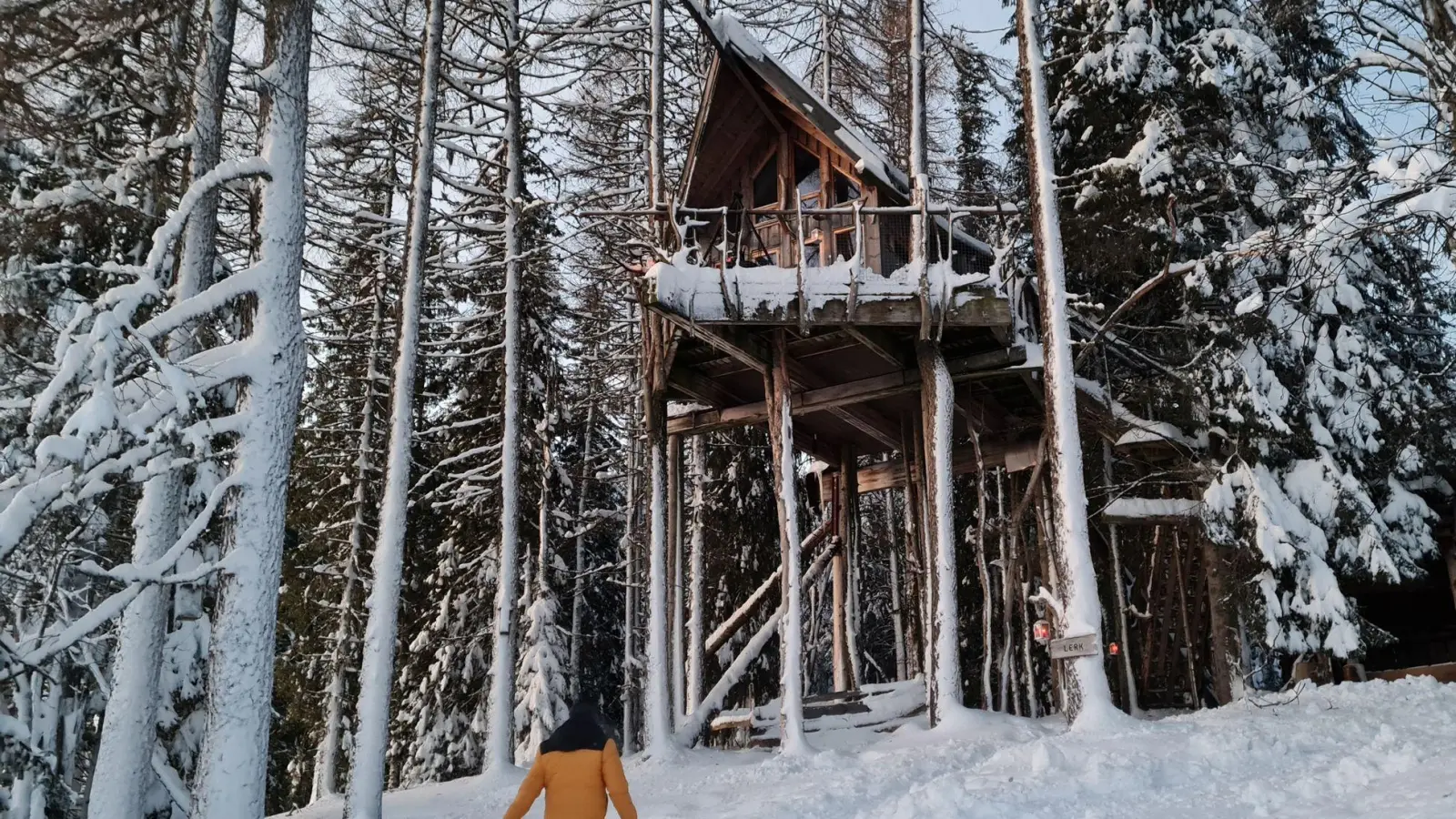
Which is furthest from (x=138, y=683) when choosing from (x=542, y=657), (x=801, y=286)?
(x=542, y=657)

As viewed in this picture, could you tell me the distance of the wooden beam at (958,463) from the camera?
666 inches

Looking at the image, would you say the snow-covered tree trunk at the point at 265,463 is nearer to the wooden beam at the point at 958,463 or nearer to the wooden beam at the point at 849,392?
the wooden beam at the point at 849,392

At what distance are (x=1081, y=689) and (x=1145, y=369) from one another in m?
7.67

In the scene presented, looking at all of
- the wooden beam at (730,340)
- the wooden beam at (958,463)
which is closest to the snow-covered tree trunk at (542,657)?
the wooden beam at (958,463)

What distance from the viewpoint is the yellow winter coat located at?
546cm

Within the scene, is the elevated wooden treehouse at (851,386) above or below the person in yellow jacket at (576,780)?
above

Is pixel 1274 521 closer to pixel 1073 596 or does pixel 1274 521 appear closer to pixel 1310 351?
pixel 1310 351

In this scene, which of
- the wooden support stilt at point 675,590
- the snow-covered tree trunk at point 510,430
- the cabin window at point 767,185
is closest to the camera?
the wooden support stilt at point 675,590

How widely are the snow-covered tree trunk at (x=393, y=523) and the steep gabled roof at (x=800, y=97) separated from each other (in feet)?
13.4

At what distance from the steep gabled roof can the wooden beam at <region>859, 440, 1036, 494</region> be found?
478cm

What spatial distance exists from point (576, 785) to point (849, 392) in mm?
9974

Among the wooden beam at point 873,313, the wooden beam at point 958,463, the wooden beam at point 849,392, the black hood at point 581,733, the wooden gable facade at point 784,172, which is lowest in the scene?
the black hood at point 581,733

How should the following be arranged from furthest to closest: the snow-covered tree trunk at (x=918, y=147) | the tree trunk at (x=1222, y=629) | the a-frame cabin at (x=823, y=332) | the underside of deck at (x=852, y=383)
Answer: the tree trunk at (x=1222, y=629) → the underside of deck at (x=852, y=383) → the snow-covered tree trunk at (x=918, y=147) → the a-frame cabin at (x=823, y=332)

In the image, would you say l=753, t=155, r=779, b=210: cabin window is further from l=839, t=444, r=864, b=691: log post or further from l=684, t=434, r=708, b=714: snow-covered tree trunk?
l=684, t=434, r=708, b=714: snow-covered tree trunk
